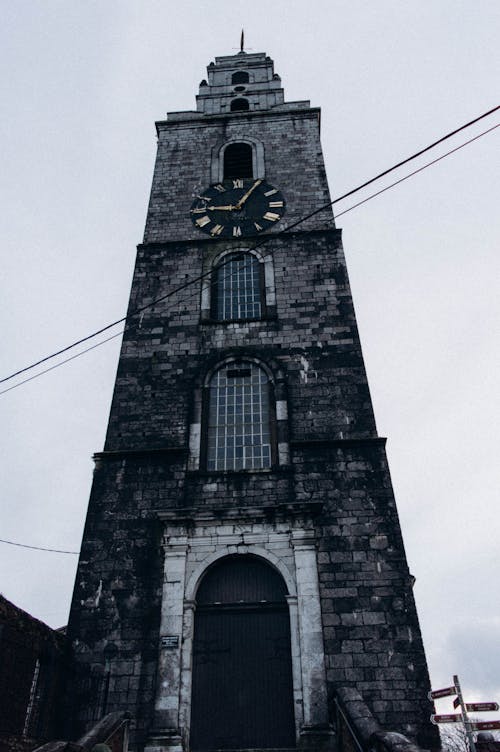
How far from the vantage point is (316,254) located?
1576 centimetres

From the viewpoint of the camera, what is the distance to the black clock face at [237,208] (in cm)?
1661

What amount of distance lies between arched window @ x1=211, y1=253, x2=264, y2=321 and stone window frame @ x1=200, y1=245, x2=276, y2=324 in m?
0.07

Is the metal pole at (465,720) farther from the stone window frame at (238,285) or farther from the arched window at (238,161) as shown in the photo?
the arched window at (238,161)

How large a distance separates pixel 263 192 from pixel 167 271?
3880 mm

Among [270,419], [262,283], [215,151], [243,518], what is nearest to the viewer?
[243,518]

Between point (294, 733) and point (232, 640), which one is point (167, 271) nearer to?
point (232, 640)

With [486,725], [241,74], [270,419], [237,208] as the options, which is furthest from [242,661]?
[241,74]

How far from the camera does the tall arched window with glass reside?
1249cm

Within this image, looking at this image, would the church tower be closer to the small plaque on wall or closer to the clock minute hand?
the small plaque on wall

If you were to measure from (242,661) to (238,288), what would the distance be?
337 inches

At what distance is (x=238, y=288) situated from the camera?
15.6 metres

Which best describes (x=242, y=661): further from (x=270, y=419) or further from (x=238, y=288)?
(x=238, y=288)

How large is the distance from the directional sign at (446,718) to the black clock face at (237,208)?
37.9 feet

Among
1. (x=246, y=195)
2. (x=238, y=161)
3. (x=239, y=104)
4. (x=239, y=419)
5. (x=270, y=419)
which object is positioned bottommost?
(x=270, y=419)
